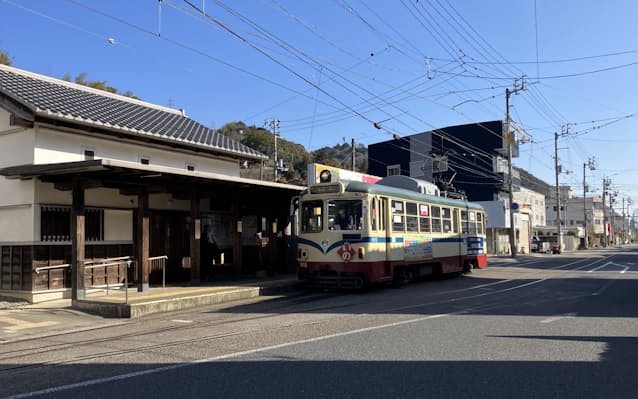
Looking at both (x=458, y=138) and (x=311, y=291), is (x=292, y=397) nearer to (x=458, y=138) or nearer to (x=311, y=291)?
(x=311, y=291)

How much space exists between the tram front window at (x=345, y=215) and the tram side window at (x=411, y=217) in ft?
8.04

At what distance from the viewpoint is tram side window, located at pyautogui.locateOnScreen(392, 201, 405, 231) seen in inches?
618

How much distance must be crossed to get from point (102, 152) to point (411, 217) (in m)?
9.75

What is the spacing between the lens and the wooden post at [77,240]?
12.6 m

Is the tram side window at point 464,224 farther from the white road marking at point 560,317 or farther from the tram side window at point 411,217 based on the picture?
the white road marking at point 560,317

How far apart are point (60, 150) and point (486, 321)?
38.6ft

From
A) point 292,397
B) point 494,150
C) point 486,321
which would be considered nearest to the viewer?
point 292,397

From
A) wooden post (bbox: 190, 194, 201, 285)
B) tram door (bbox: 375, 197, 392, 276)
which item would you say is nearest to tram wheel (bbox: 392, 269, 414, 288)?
tram door (bbox: 375, 197, 392, 276)

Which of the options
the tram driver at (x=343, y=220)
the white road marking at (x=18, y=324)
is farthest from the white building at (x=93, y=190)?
the tram driver at (x=343, y=220)

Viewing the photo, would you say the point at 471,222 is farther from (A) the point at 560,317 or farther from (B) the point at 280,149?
(B) the point at 280,149

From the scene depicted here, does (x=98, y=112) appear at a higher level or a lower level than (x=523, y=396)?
higher

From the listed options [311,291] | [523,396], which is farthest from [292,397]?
[311,291]

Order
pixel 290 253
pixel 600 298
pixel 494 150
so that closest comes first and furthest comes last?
pixel 600 298 → pixel 290 253 → pixel 494 150

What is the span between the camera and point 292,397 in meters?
5.31
